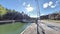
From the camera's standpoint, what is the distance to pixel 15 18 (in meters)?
Result: 2.77

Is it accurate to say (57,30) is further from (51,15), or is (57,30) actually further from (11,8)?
(11,8)

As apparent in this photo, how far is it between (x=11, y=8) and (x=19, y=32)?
51 cm

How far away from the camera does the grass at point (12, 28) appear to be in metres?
2.73

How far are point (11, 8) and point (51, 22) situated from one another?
82 centimetres

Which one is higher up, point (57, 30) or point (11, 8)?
point (11, 8)

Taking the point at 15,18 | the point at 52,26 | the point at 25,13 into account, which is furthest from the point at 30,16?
the point at 52,26

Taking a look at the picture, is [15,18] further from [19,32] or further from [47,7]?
[47,7]

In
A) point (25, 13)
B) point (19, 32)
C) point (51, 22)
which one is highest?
point (25, 13)

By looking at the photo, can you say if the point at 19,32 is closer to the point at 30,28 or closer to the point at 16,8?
the point at 30,28

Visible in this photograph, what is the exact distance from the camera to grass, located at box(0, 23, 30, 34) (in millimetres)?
2727

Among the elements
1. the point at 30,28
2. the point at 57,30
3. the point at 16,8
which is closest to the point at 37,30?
the point at 30,28

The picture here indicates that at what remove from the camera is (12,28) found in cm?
276

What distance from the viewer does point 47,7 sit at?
2686mm

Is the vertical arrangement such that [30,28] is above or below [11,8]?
below
